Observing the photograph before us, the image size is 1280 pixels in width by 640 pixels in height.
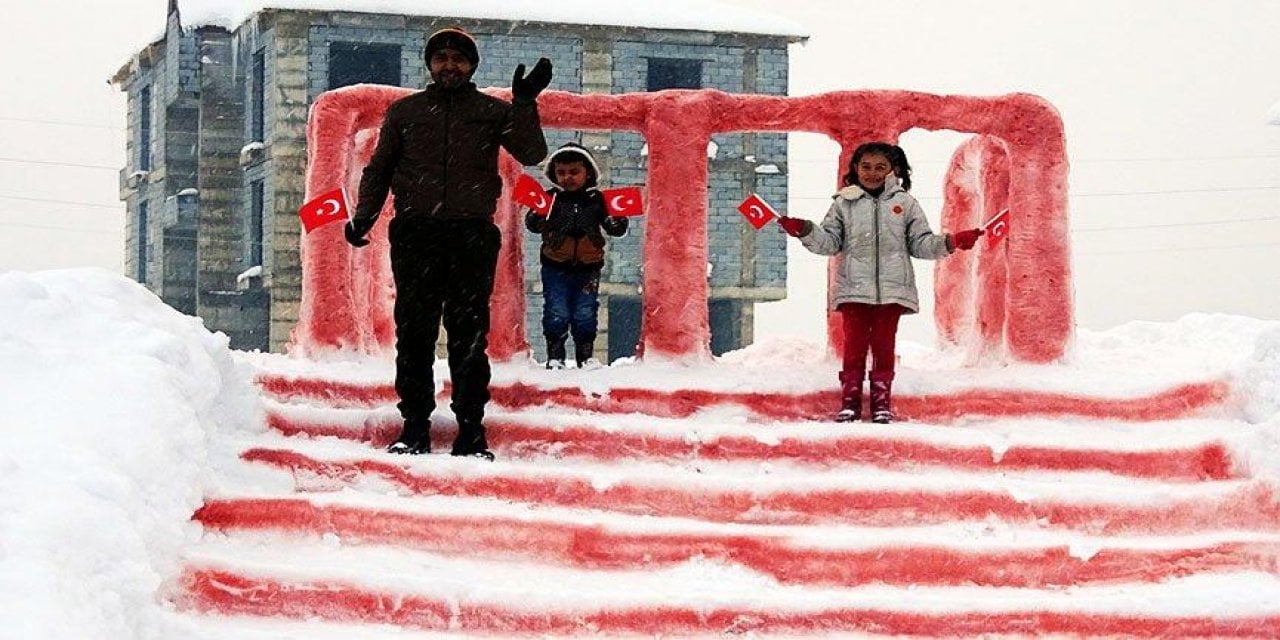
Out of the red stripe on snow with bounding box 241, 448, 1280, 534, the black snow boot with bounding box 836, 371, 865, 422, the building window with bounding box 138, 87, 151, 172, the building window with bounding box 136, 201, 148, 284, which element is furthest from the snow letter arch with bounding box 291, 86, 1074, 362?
the building window with bounding box 136, 201, 148, 284

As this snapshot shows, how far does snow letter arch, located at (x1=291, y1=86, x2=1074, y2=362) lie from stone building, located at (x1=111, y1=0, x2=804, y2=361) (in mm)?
17229

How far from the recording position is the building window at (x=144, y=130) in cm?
3319

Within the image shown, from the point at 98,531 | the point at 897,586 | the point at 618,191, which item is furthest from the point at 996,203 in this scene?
the point at 98,531

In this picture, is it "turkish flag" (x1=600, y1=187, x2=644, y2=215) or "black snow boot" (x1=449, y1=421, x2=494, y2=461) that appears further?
"turkish flag" (x1=600, y1=187, x2=644, y2=215)

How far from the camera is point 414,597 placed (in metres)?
5.76

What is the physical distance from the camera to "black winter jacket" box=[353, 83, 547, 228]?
23.8 feet

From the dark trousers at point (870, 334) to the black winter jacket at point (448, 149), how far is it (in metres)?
1.96

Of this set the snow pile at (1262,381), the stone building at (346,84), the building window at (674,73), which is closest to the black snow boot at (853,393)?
the snow pile at (1262,381)

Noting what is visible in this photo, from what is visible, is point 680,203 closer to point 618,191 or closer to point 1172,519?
point 618,191

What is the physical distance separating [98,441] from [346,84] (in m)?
23.2

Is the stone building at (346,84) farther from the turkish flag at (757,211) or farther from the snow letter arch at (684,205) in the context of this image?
the turkish flag at (757,211)

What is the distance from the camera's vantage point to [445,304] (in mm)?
7293

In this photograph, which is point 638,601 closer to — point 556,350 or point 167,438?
point 167,438

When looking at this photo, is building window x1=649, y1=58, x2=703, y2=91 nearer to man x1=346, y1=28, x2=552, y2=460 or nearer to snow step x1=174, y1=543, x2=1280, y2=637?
man x1=346, y1=28, x2=552, y2=460
